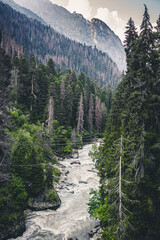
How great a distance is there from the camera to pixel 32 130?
3309 centimetres

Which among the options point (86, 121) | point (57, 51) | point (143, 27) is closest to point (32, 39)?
point (57, 51)

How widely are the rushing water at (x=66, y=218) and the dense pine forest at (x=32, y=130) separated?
58.4 inches

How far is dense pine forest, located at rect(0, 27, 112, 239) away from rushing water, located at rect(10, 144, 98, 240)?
1.48 m

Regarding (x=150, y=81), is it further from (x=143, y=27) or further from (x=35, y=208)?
(x=35, y=208)

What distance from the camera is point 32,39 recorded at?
188000 mm

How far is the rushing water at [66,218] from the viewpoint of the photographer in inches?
688

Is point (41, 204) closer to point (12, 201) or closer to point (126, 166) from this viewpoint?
point (12, 201)

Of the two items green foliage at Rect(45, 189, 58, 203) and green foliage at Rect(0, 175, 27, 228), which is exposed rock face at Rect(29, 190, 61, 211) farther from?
green foliage at Rect(0, 175, 27, 228)

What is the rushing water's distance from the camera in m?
17.5


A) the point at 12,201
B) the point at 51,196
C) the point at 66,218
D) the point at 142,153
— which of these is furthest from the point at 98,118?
the point at 142,153

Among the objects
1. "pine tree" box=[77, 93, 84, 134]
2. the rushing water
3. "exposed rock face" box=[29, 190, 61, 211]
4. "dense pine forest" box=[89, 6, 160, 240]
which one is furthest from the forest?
"pine tree" box=[77, 93, 84, 134]

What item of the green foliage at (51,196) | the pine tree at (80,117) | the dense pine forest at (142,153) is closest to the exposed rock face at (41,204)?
the green foliage at (51,196)

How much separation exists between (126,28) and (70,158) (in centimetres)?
3239

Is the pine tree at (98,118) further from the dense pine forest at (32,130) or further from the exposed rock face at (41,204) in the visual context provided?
the exposed rock face at (41,204)
